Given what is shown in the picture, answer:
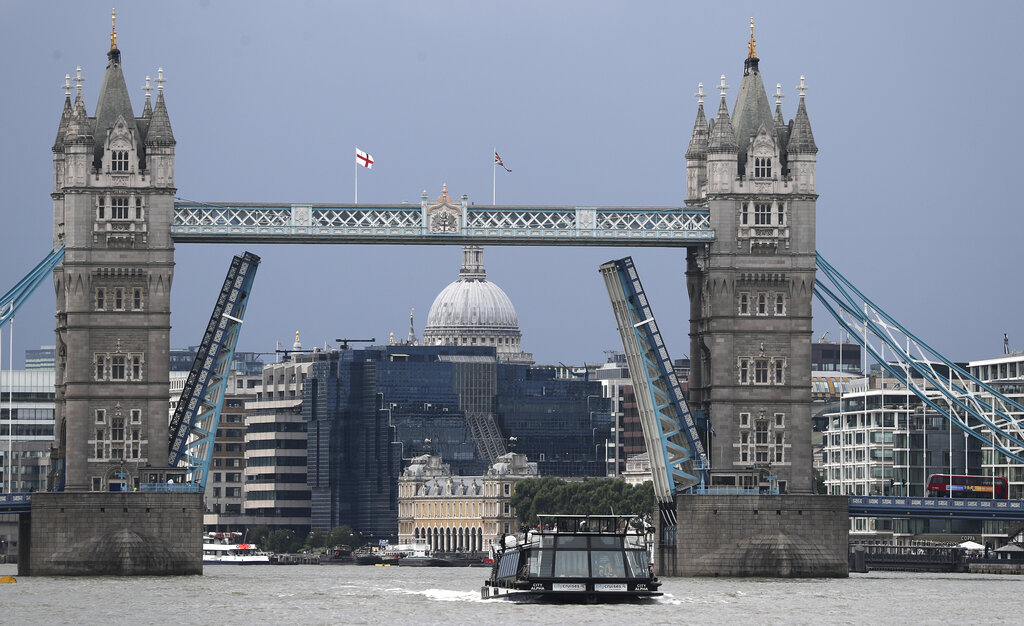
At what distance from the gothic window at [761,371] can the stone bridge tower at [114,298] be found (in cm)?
2928

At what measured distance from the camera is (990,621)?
94688 millimetres

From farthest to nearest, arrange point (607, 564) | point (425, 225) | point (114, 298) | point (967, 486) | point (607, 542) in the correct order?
point (967, 486), point (425, 225), point (114, 298), point (607, 564), point (607, 542)

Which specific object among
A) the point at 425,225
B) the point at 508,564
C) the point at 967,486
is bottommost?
the point at 508,564

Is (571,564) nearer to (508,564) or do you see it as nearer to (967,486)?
(508,564)

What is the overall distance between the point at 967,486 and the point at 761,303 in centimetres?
3013

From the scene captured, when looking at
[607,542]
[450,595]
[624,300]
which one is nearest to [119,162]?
[624,300]

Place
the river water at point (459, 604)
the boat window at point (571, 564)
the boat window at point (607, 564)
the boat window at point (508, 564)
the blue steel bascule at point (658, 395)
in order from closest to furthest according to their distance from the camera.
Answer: the river water at point (459, 604) → the boat window at point (571, 564) → the boat window at point (607, 564) → the boat window at point (508, 564) → the blue steel bascule at point (658, 395)

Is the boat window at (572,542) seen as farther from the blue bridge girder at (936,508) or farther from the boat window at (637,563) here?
the blue bridge girder at (936,508)

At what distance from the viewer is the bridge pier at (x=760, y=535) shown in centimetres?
12575

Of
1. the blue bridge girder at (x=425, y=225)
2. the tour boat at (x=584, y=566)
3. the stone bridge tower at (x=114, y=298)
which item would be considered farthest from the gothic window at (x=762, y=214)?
the tour boat at (x=584, y=566)

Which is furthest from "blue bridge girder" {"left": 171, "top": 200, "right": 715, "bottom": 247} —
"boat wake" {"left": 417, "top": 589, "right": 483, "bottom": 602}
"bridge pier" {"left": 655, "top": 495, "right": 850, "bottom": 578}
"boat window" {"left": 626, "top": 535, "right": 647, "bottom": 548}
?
"boat window" {"left": 626, "top": 535, "right": 647, "bottom": 548}

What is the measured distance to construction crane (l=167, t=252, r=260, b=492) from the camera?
422ft

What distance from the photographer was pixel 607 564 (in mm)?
97688

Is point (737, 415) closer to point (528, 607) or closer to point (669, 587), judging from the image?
point (669, 587)
